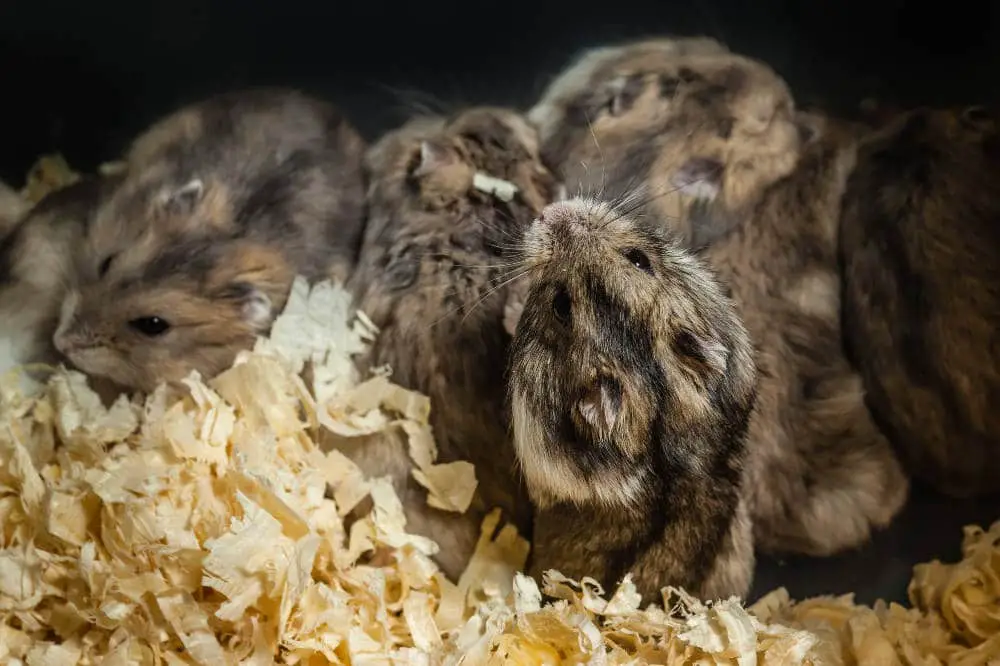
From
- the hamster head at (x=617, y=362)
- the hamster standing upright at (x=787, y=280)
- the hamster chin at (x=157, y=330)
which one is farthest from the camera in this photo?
the hamster chin at (x=157, y=330)

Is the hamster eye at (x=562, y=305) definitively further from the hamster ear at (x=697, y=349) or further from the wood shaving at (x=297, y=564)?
the wood shaving at (x=297, y=564)

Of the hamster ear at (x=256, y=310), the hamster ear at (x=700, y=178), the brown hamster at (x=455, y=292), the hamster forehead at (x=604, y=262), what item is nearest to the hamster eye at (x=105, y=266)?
the hamster ear at (x=256, y=310)

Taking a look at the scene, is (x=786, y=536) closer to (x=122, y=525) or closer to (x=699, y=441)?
(x=699, y=441)

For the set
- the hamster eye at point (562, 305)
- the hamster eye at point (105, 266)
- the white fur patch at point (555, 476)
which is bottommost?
the white fur patch at point (555, 476)

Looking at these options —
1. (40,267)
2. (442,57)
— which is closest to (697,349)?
(442,57)

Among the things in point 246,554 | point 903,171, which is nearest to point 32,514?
point 246,554

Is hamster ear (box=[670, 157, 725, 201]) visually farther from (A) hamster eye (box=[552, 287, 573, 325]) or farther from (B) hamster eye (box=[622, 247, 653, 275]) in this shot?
(A) hamster eye (box=[552, 287, 573, 325])
